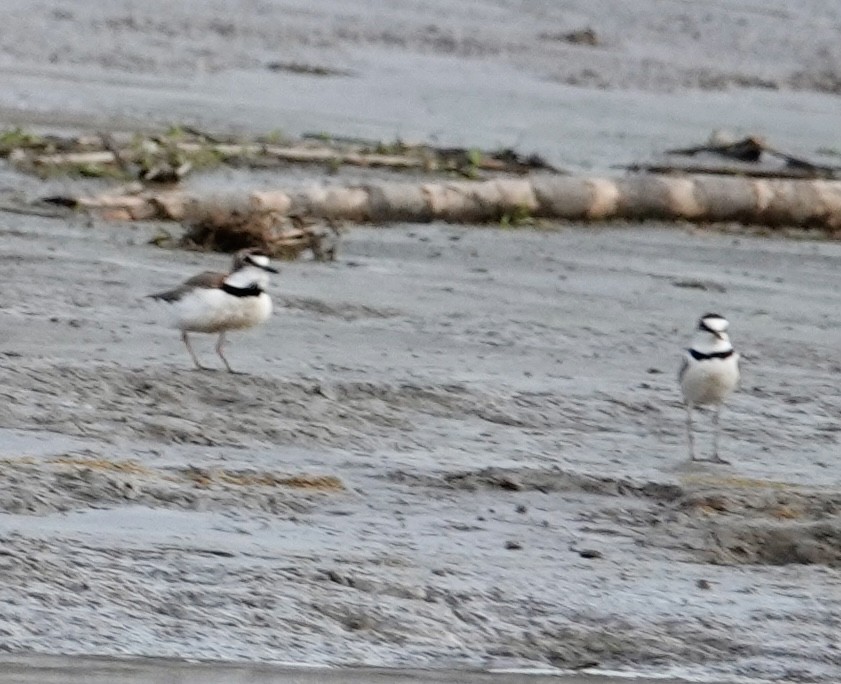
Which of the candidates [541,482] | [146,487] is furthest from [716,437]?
[146,487]

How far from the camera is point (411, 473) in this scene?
916cm

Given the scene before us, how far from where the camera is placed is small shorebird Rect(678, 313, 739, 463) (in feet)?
33.7

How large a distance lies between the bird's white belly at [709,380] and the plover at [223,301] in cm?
207

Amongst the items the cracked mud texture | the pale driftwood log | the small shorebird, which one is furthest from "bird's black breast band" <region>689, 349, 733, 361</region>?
the pale driftwood log

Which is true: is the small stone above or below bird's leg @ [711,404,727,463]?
above

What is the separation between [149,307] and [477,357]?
172 cm

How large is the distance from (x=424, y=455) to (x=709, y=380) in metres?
1.44

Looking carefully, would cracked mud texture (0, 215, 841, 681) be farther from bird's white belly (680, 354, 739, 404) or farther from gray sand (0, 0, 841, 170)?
gray sand (0, 0, 841, 170)

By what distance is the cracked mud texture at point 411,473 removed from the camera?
23.2ft

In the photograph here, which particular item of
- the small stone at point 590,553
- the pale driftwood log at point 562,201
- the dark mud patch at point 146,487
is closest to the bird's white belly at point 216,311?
the dark mud patch at point 146,487

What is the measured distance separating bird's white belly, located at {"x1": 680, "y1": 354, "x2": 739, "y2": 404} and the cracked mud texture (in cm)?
20

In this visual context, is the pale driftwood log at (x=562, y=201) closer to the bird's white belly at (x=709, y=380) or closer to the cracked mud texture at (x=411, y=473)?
the cracked mud texture at (x=411, y=473)

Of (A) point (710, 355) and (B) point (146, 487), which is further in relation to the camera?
(A) point (710, 355)

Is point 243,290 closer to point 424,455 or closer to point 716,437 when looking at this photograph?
point 424,455
